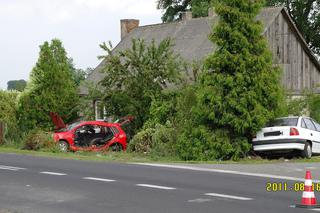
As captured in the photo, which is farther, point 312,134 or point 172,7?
point 172,7

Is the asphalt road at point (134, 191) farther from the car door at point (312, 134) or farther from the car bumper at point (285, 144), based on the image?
the car door at point (312, 134)

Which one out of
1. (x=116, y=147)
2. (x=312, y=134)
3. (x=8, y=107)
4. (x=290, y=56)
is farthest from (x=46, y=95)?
(x=312, y=134)

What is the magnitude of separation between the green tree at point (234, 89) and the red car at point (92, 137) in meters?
5.59

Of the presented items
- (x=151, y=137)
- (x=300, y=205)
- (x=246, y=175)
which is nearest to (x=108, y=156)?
(x=151, y=137)

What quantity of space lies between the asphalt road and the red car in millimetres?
9829

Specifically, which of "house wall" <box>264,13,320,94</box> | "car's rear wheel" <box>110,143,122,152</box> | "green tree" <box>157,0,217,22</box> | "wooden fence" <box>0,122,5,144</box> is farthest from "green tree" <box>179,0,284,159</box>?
"green tree" <box>157,0,217,22</box>

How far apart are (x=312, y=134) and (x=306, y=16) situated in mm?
36322

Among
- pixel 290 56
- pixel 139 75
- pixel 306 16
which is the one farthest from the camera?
pixel 306 16

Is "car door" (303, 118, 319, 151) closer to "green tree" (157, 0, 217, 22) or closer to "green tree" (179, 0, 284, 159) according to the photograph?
"green tree" (179, 0, 284, 159)

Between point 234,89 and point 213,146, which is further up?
point 234,89

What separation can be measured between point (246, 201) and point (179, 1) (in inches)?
2092

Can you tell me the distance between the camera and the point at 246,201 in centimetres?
1256

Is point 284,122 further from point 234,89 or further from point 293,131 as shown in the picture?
point 234,89

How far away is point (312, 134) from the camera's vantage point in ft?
79.2
